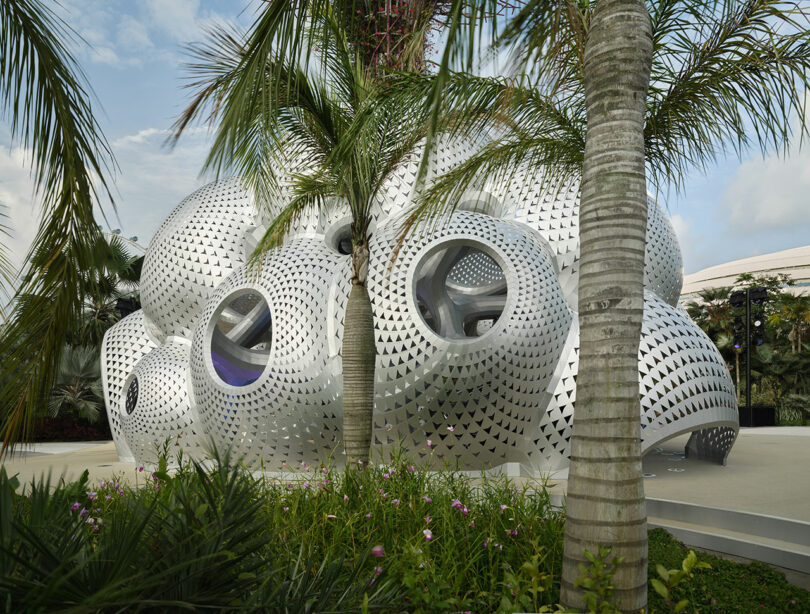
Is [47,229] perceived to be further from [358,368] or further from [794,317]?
[794,317]

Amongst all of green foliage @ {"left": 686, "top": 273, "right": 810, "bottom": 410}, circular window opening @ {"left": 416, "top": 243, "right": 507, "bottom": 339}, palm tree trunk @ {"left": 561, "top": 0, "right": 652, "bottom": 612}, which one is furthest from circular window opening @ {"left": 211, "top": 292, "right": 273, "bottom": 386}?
green foliage @ {"left": 686, "top": 273, "right": 810, "bottom": 410}

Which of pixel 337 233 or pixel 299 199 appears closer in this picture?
pixel 299 199

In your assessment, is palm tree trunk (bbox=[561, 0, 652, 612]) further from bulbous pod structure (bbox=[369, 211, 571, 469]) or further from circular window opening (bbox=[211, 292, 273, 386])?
circular window opening (bbox=[211, 292, 273, 386])

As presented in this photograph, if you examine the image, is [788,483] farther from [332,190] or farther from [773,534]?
[332,190]

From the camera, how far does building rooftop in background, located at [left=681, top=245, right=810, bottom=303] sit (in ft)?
238

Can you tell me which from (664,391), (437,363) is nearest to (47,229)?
(437,363)

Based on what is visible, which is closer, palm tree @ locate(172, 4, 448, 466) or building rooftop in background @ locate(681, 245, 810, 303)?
palm tree @ locate(172, 4, 448, 466)

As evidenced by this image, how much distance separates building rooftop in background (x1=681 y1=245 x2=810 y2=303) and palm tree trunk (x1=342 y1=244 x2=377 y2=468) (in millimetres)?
70172

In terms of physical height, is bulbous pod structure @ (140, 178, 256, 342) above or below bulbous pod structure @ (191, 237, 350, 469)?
above

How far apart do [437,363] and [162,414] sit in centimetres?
579

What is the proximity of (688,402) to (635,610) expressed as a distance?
7419mm

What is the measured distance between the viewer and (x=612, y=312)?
3047 millimetres

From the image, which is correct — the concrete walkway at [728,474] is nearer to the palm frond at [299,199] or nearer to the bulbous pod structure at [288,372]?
the bulbous pod structure at [288,372]

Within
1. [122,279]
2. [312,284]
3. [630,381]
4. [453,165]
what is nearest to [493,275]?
[453,165]
